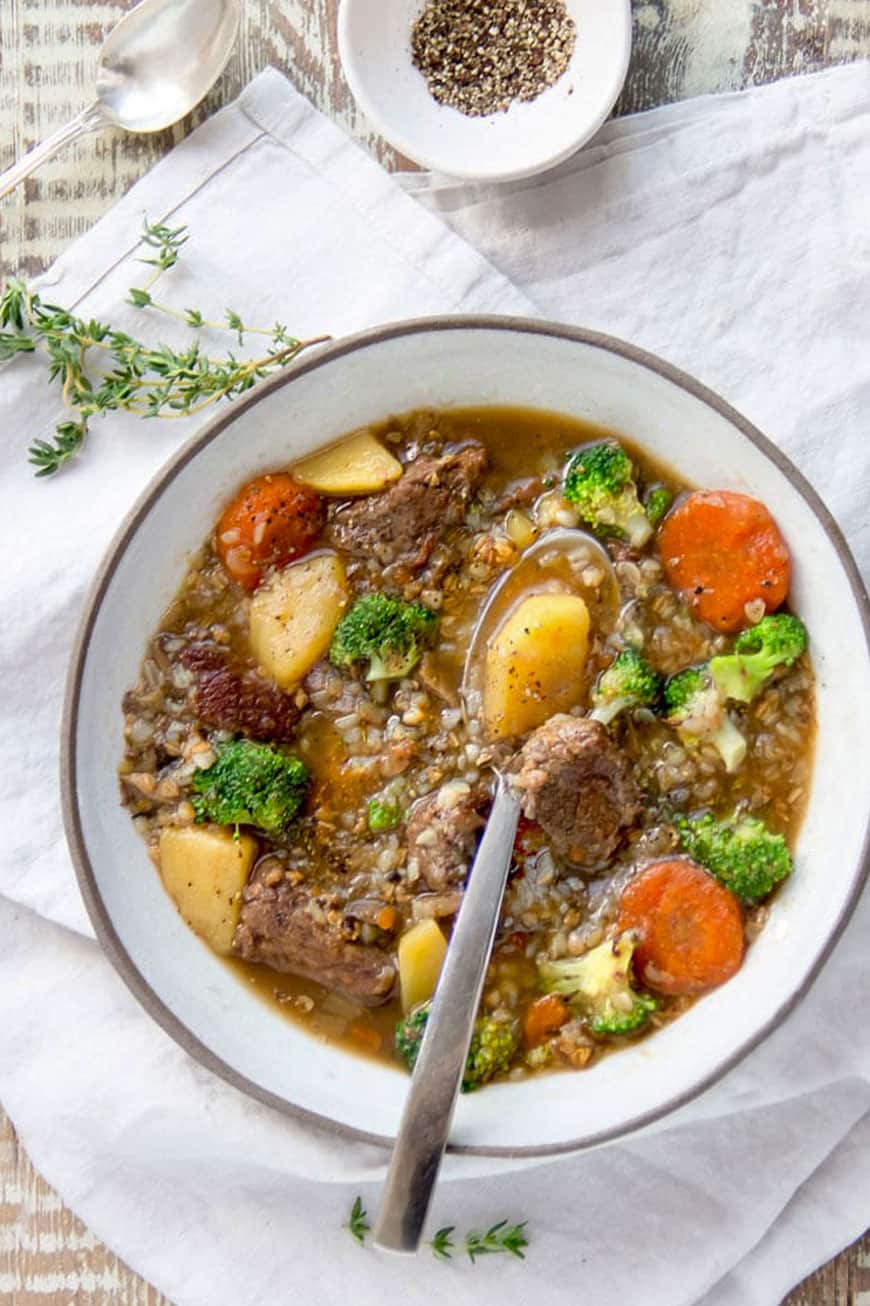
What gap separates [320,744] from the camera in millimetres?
4738

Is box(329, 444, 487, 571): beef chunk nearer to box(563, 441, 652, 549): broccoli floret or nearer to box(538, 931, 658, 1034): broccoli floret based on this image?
box(563, 441, 652, 549): broccoli floret

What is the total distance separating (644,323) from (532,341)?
674 mm

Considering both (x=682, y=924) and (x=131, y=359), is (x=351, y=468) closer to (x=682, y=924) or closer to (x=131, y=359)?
(x=131, y=359)

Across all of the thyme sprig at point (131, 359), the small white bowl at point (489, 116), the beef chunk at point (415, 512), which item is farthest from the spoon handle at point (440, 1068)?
the small white bowl at point (489, 116)

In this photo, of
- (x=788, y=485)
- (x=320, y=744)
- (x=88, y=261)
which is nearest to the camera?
(x=788, y=485)

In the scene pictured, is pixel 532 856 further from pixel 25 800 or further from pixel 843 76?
pixel 843 76

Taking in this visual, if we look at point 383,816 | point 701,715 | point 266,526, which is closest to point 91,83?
point 266,526

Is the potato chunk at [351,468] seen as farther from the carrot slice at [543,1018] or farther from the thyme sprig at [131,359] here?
the carrot slice at [543,1018]

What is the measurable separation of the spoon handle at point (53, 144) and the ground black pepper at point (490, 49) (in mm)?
1172

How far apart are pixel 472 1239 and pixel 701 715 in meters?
2.00

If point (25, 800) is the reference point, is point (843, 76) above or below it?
above

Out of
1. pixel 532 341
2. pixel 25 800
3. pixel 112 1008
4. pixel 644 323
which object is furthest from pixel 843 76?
pixel 112 1008

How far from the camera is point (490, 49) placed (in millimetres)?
5086

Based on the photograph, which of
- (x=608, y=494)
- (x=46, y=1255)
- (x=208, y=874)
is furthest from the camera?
(x=46, y=1255)
